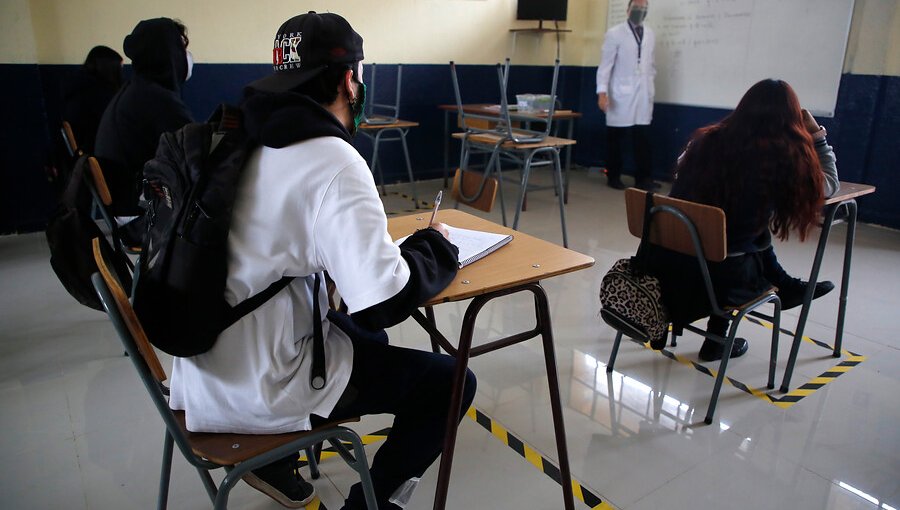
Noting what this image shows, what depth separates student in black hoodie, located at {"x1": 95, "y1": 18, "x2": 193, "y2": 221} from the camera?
244 cm

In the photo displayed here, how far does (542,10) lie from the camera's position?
5715mm

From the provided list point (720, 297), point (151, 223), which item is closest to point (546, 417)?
point (720, 297)

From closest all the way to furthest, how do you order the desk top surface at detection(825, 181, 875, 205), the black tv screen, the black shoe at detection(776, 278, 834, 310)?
1. the desk top surface at detection(825, 181, 875, 205)
2. the black shoe at detection(776, 278, 834, 310)
3. the black tv screen

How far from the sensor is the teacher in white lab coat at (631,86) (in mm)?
5188

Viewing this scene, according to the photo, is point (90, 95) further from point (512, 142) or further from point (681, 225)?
point (681, 225)

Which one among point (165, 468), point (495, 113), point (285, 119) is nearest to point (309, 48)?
point (285, 119)

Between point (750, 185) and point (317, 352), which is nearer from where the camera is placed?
point (317, 352)

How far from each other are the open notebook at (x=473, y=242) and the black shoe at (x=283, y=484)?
642mm

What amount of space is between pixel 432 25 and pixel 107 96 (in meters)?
2.87

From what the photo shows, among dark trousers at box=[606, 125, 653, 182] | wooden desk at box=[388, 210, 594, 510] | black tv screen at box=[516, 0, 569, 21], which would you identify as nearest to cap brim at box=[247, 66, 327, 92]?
wooden desk at box=[388, 210, 594, 510]

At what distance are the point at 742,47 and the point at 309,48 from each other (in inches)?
185

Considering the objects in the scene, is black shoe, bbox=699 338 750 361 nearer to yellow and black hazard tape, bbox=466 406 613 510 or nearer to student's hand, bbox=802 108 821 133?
student's hand, bbox=802 108 821 133

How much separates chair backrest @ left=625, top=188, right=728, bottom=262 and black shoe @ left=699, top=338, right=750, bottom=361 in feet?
2.12

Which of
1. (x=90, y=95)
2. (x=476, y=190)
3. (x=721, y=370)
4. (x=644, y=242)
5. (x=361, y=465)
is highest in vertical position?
(x=90, y=95)
